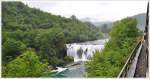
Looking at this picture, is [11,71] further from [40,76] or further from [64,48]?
[64,48]

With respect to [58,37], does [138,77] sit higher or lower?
lower

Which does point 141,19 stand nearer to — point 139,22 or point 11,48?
point 139,22

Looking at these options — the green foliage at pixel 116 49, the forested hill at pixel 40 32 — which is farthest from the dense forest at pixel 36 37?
the green foliage at pixel 116 49

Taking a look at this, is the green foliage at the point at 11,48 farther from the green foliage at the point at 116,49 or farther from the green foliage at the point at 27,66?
the green foliage at the point at 116,49

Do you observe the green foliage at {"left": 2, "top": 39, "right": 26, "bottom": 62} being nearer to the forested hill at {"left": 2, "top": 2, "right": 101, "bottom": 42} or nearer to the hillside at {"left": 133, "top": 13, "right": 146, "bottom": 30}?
the forested hill at {"left": 2, "top": 2, "right": 101, "bottom": 42}

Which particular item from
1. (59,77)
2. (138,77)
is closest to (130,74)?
(138,77)

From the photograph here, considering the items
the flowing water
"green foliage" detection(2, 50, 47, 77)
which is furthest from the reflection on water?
"green foliage" detection(2, 50, 47, 77)
